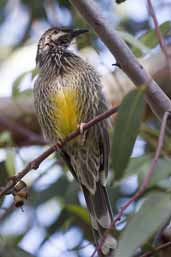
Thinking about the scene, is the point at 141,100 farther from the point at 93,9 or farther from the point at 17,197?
the point at 17,197

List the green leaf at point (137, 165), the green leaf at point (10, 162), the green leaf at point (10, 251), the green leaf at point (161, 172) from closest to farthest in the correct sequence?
the green leaf at point (161, 172) < the green leaf at point (137, 165) < the green leaf at point (10, 251) < the green leaf at point (10, 162)

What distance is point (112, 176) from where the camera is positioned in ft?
6.93

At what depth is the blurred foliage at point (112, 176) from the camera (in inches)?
71.4

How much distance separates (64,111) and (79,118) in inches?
2.8

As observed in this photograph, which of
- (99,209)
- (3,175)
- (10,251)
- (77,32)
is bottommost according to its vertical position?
(99,209)

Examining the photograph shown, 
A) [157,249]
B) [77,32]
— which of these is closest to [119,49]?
[157,249]

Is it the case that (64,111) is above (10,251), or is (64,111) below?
above

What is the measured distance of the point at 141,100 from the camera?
2.02 metres

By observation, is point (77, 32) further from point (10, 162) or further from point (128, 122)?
point (128, 122)

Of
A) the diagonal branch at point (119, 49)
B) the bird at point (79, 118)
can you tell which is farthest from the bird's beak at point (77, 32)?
the diagonal branch at point (119, 49)

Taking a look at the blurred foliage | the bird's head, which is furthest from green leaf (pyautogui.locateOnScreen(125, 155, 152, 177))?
the bird's head

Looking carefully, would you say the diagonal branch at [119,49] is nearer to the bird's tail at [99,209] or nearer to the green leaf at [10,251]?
the green leaf at [10,251]

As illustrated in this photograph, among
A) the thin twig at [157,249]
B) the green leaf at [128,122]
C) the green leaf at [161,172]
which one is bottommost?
the thin twig at [157,249]

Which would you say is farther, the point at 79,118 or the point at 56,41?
the point at 56,41
